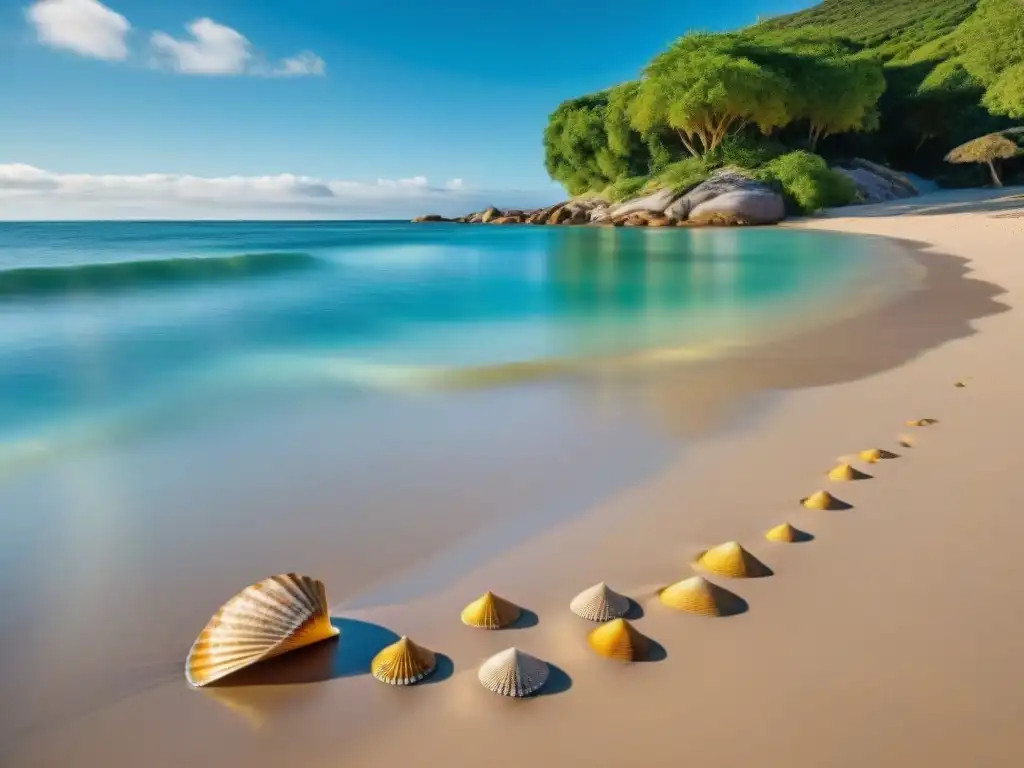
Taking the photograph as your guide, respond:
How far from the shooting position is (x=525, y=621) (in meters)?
3.10

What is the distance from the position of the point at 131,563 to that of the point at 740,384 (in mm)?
5634

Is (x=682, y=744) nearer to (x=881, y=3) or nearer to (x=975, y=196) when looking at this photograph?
(x=975, y=196)

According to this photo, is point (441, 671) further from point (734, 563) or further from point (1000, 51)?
point (1000, 51)

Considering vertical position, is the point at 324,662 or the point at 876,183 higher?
the point at 876,183

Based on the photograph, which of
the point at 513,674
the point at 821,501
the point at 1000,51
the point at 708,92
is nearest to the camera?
the point at 513,674

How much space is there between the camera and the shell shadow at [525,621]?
3055mm

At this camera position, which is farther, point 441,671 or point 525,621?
point 525,621

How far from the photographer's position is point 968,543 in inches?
142

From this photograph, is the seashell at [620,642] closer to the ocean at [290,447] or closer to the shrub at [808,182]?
the ocean at [290,447]

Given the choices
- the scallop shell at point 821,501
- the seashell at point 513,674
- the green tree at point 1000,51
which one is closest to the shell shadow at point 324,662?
the seashell at point 513,674

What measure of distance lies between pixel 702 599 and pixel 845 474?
1967mm

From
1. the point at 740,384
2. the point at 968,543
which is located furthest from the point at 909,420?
the point at 968,543

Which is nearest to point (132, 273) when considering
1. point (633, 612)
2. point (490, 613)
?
point (490, 613)

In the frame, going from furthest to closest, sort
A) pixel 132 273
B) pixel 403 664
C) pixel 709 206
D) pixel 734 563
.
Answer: pixel 709 206, pixel 132 273, pixel 734 563, pixel 403 664
